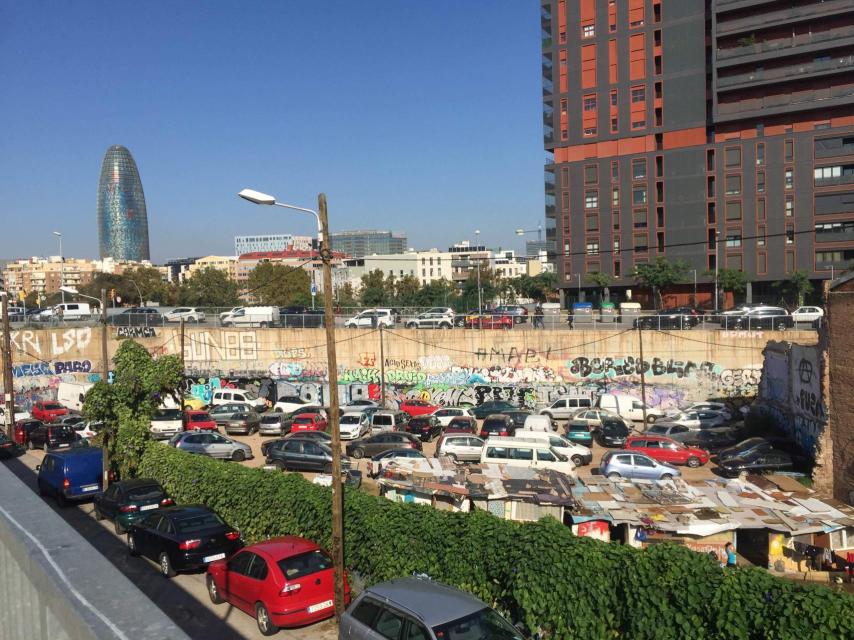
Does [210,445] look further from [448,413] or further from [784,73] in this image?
[784,73]

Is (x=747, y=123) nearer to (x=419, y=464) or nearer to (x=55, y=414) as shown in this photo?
(x=419, y=464)

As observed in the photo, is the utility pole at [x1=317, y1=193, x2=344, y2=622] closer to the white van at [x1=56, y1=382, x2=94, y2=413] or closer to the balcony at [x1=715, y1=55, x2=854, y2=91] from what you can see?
the white van at [x1=56, y1=382, x2=94, y2=413]

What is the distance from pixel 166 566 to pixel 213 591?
2.15 meters

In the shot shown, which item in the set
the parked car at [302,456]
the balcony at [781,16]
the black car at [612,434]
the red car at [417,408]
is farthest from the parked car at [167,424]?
the balcony at [781,16]

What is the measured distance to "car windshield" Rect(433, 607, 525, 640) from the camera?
8578mm

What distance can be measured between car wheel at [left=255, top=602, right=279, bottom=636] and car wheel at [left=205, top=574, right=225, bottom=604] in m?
1.53

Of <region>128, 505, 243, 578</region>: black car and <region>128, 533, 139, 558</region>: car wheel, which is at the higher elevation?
<region>128, 505, 243, 578</region>: black car

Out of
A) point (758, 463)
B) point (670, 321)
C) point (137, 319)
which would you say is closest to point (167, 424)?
point (137, 319)

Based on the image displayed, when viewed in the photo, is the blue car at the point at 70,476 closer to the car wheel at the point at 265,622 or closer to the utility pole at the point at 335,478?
the car wheel at the point at 265,622

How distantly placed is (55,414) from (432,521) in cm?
3597

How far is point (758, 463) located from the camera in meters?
24.4

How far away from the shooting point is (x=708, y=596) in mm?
8797

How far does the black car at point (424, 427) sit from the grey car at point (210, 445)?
822 cm

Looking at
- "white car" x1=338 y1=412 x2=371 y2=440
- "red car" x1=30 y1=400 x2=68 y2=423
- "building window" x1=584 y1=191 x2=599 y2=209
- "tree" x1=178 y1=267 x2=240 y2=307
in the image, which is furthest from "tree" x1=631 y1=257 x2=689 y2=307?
"tree" x1=178 y1=267 x2=240 y2=307
